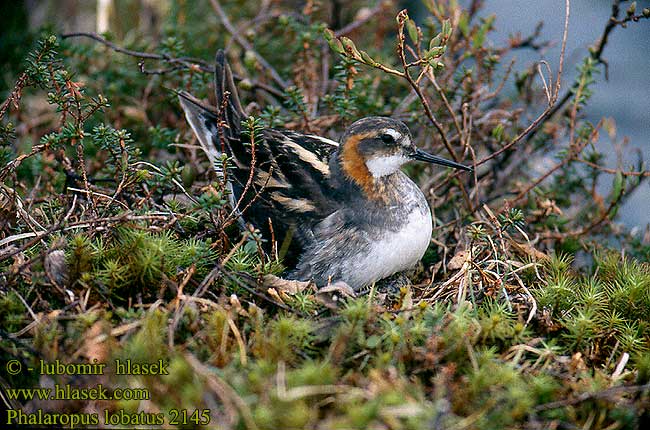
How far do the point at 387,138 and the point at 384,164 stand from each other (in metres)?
0.14

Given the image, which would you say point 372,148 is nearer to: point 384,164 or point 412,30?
point 384,164

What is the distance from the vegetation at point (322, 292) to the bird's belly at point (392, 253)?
0.16 meters

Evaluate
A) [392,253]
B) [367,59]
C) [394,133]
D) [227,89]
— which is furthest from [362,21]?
[392,253]

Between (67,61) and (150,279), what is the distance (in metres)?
2.88

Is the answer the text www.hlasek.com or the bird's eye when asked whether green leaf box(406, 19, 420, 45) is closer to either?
the bird's eye

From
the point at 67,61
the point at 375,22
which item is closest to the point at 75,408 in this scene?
the point at 67,61

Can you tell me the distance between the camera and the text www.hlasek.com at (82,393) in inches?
83.4

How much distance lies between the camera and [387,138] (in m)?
3.48

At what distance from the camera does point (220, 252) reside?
3084mm

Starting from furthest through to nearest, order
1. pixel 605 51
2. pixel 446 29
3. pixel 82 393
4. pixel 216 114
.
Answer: pixel 605 51, pixel 216 114, pixel 446 29, pixel 82 393

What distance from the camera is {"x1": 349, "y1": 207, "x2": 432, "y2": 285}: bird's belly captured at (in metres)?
3.29

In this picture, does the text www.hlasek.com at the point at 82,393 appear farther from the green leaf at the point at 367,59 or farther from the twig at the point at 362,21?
the twig at the point at 362,21

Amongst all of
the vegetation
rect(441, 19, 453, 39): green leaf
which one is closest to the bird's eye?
the vegetation

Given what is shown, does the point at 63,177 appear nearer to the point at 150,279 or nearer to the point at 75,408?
the point at 150,279
